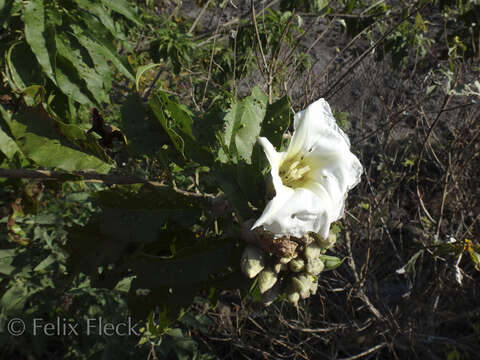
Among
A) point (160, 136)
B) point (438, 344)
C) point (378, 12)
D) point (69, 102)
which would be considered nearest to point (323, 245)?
point (160, 136)

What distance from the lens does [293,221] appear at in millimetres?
1086

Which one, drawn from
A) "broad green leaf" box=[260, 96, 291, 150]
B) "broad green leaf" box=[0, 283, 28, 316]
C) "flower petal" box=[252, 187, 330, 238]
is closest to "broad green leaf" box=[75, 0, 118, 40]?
"broad green leaf" box=[260, 96, 291, 150]

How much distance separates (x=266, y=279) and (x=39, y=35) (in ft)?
4.88

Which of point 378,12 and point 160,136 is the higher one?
point 160,136

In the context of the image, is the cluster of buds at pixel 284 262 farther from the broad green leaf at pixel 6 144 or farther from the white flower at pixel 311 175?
the broad green leaf at pixel 6 144

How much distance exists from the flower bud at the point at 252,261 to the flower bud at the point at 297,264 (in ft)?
0.34

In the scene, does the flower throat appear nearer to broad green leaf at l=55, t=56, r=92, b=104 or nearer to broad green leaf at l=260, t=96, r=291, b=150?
broad green leaf at l=260, t=96, r=291, b=150

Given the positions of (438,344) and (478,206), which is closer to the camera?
(438,344)

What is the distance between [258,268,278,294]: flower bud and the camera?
1212mm

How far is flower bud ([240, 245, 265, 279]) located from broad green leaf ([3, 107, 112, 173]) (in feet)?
1.86

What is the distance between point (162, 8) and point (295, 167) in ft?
29.2

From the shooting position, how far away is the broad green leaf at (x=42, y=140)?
1.16m

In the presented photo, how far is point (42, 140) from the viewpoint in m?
1.17

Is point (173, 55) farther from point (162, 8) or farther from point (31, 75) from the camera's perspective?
point (162, 8)
